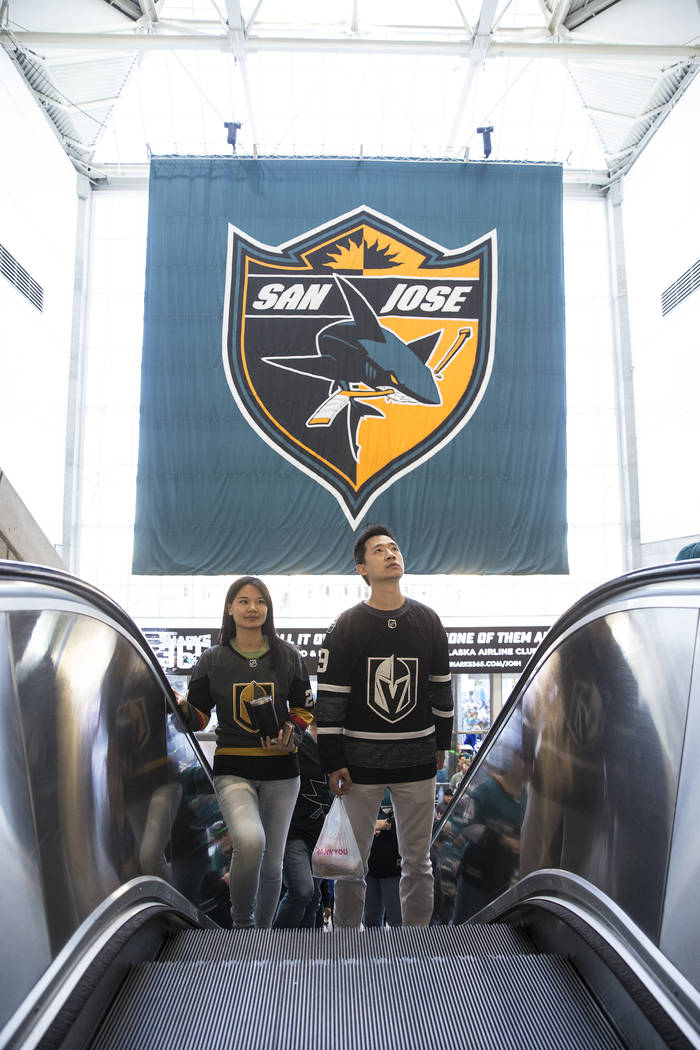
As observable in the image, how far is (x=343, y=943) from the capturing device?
214 centimetres

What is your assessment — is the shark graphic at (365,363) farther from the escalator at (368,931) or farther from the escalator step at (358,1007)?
the escalator step at (358,1007)

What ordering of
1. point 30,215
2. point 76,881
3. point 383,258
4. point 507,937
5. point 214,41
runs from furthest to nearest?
1. point 30,215
2. point 214,41
3. point 383,258
4. point 507,937
5. point 76,881

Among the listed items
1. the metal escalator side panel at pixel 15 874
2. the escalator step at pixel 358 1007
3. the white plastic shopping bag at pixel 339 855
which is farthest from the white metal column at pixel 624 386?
the metal escalator side panel at pixel 15 874

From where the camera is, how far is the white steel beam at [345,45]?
Result: 1298 centimetres

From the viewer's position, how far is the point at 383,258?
11.9 metres

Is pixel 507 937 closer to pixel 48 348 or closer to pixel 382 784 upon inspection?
pixel 382 784

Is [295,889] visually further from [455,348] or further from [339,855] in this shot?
[455,348]

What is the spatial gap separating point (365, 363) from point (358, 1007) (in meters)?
10.6

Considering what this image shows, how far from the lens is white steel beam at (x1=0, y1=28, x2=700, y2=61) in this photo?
13.0 m

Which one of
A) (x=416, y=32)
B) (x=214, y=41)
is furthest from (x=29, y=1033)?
(x=416, y=32)

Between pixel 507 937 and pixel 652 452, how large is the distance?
595 inches

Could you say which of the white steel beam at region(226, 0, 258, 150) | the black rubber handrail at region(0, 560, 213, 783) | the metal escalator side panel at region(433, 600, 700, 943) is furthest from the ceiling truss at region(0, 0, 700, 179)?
the metal escalator side panel at region(433, 600, 700, 943)

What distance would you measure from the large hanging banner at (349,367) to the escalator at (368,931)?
9377mm

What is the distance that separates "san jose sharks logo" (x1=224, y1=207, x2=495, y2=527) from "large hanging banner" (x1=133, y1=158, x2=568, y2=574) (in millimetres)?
25
